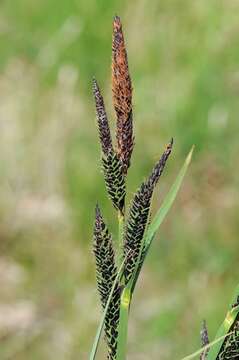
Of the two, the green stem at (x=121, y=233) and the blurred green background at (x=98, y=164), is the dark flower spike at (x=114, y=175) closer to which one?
the green stem at (x=121, y=233)

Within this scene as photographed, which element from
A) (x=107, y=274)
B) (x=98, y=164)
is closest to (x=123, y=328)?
(x=107, y=274)

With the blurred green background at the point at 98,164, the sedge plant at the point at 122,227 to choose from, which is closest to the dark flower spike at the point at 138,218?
the sedge plant at the point at 122,227

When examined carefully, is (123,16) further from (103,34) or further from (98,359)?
(98,359)

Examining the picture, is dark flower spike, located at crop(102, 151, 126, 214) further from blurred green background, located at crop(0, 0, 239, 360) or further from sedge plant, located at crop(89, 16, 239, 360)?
blurred green background, located at crop(0, 0, 239, 360)

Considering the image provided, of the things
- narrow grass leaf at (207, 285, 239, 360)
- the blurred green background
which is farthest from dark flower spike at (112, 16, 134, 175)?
the blurred green background

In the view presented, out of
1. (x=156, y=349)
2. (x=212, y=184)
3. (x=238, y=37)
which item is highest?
(x=238, y=37)

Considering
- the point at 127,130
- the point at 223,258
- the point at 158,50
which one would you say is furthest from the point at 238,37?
the point at 127,130
